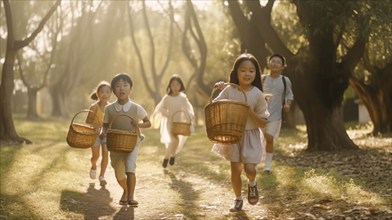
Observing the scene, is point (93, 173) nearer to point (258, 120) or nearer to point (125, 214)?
point (125, 214)

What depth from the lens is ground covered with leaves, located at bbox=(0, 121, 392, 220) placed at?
7.02 meters

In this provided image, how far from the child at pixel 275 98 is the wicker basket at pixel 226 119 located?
3.89 m

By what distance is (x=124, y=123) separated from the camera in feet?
24.6

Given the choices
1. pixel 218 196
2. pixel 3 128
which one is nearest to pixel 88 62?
pixel 3 128

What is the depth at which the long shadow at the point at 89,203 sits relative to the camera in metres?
7.35

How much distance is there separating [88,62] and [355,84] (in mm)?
27879

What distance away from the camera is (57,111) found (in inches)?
1645

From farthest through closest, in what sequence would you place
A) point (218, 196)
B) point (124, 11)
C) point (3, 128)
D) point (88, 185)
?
point (124, 11), point (3, 128), point (88, 185), point (218, 196)

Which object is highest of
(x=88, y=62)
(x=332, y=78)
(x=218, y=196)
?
(x=88, y=62)

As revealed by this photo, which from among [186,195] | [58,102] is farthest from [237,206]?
[58,102]

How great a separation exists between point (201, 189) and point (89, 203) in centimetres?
217

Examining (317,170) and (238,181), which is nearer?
(238,181)

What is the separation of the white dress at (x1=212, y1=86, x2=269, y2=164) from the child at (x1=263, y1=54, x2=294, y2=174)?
127 inches

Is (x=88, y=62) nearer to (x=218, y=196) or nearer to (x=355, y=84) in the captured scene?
(x=355, y=84)
